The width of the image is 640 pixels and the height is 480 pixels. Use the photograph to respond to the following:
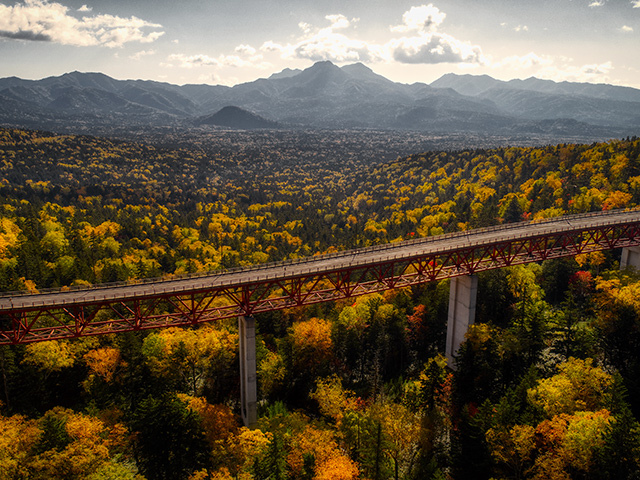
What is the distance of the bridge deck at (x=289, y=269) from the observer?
4453 cm

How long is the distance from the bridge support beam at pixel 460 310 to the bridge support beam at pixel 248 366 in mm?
27531

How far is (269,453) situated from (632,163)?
124 m

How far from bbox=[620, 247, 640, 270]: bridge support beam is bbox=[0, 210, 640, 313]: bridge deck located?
21.2 ft

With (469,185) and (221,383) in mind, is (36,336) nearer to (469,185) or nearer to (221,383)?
(221,383)

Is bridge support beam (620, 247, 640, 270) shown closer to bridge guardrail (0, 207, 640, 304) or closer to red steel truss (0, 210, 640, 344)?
red steel truss (0, 210, 640, 344)

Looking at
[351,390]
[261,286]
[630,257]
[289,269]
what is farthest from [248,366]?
[630,257]

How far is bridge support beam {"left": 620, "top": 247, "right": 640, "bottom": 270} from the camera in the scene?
68.2 metres

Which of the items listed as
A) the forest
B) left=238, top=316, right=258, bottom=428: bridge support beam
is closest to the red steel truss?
left=238, top=316, right=258, bottom=428: bridge support beam

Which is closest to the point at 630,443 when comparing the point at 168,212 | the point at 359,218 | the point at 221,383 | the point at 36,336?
the point at 221,383

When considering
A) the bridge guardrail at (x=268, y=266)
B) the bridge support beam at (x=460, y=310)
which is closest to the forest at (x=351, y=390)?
the bridge support beam at (x=460, y=310)

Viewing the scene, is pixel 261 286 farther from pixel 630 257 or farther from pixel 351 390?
pixel 630 257

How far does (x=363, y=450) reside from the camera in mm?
34906

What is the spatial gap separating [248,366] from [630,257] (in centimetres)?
6400

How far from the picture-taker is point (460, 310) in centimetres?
5806
